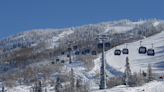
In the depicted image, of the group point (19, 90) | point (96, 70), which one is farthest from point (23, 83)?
point (96, 70)

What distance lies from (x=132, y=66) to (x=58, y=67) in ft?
133

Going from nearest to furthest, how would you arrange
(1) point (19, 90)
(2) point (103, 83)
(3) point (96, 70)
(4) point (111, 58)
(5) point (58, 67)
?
Result: (2) point (103, 83), (1) point (19, 90), (3) point (96, 70), (5) point (58, 67), (4) point (111, 58)

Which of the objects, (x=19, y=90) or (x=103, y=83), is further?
(x=19, y=90)

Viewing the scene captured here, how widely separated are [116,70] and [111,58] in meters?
27.4

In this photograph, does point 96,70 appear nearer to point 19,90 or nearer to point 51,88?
point 51,88

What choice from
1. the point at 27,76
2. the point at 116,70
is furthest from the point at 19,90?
the point at 116,70

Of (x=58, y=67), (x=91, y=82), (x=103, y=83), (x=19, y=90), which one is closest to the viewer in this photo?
(x=103, y=83)

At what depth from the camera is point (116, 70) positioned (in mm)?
88500

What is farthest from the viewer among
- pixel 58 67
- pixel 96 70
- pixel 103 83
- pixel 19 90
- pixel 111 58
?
pixel 111 58

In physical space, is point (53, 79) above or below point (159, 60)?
below

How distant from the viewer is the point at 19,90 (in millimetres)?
86562

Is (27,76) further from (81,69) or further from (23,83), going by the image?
(81,69)

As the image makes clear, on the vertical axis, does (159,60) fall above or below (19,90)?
above

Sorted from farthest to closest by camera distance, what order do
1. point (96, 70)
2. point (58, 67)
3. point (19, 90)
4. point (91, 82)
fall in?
point (58, 67)
point (96, 70)
point (19, 90)
point (91, 82)
